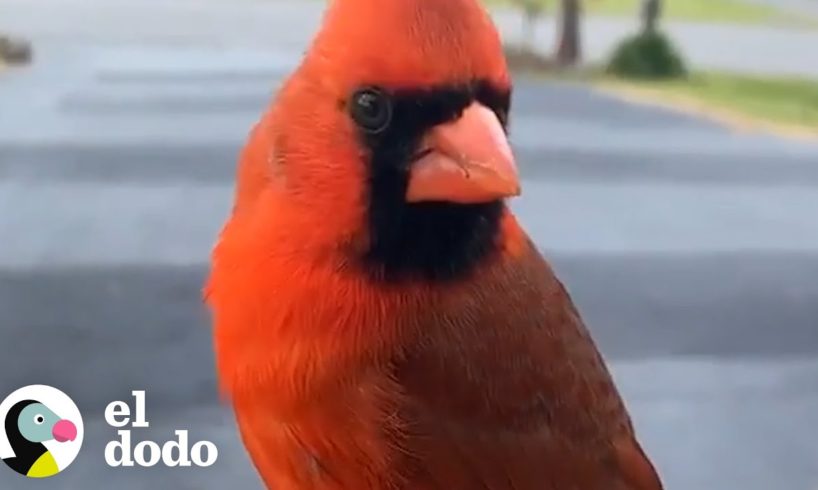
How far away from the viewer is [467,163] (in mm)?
792

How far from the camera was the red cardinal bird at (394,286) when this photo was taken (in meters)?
0.80

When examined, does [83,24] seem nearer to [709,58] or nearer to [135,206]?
[135,206]

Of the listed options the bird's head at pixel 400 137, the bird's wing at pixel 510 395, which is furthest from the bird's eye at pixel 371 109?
the bird's wing at pixel 510 395

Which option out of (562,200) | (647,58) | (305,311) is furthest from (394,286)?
(647,58)

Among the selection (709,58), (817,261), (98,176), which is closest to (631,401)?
(817,261)

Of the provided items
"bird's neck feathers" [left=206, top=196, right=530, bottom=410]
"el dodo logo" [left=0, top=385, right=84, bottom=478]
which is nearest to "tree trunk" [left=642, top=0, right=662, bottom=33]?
"bird's neck feathers" [left=206, top=196, right=530, bottom=410]

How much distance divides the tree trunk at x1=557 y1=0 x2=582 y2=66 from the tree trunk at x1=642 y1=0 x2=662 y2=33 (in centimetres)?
7

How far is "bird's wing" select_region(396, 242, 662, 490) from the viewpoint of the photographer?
36.0 inches

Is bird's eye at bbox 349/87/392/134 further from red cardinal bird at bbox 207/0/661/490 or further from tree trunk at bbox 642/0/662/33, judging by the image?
tree trunk at bbox 642/0/662/33

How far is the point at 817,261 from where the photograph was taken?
1374 millimetres

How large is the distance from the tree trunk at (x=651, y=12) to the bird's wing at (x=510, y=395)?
40cm

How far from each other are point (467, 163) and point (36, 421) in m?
0.71

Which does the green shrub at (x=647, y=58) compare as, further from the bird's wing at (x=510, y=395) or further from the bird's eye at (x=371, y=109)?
the bird's eye at (x=371, y=109)

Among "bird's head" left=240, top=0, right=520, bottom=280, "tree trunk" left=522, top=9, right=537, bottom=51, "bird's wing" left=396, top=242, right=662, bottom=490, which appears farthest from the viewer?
"tree trunk" left=522, top=9, right=537, bottom=51
